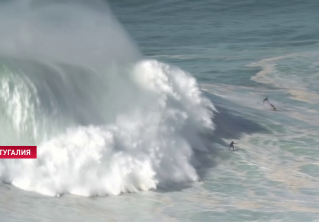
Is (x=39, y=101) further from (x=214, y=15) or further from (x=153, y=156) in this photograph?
(x=214, y=15)

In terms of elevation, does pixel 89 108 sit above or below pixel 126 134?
above

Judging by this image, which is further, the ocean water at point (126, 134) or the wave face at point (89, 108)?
the wave face at point (89, 108)

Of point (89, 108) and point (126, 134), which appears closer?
point (126, 134)

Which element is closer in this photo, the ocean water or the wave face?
the ocean water
